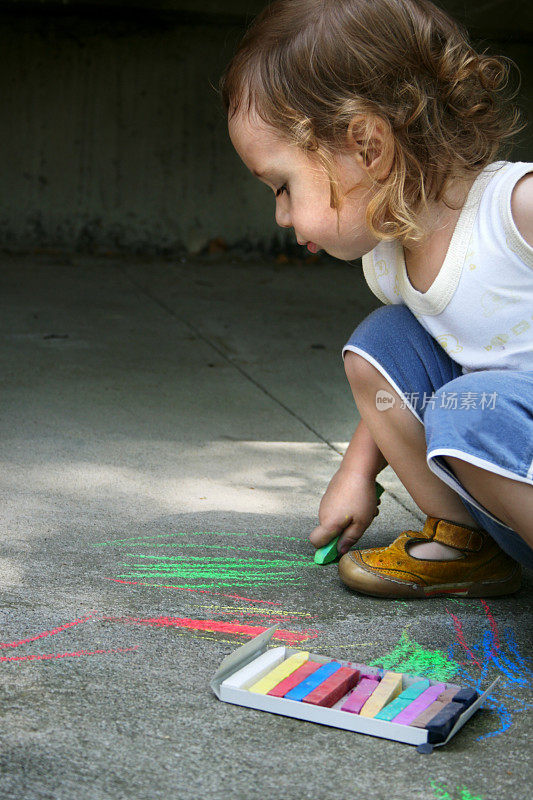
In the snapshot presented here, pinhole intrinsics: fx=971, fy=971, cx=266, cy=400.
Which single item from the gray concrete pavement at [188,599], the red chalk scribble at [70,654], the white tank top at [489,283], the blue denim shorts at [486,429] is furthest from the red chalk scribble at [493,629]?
the red chalk scribble at [70,654]

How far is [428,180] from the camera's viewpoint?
1577mm

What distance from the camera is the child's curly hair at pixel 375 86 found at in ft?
4.94

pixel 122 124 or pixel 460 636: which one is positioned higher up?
pixel 122 124

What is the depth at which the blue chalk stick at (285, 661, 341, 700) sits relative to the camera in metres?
1.33

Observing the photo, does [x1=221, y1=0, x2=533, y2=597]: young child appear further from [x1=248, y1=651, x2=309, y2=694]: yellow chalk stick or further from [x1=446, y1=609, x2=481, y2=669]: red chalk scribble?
[x1=248, y1=651, x2=309, y2=694]: yellow chalk stick

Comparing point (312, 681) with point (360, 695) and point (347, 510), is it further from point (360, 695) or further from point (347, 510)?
point (347, 510)

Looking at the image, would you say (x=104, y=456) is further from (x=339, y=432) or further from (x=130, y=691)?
(x=130, y=691)

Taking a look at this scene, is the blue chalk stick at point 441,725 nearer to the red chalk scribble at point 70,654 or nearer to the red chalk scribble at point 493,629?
the red chalk scribble at point 493,629

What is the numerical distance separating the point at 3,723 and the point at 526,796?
659mm

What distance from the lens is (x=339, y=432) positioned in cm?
286

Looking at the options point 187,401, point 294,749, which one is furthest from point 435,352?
point 187,401

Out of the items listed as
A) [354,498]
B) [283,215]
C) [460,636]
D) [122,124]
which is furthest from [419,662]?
[122,124]

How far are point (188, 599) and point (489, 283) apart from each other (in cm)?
74

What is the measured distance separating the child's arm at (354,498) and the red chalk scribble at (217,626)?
348 mm
